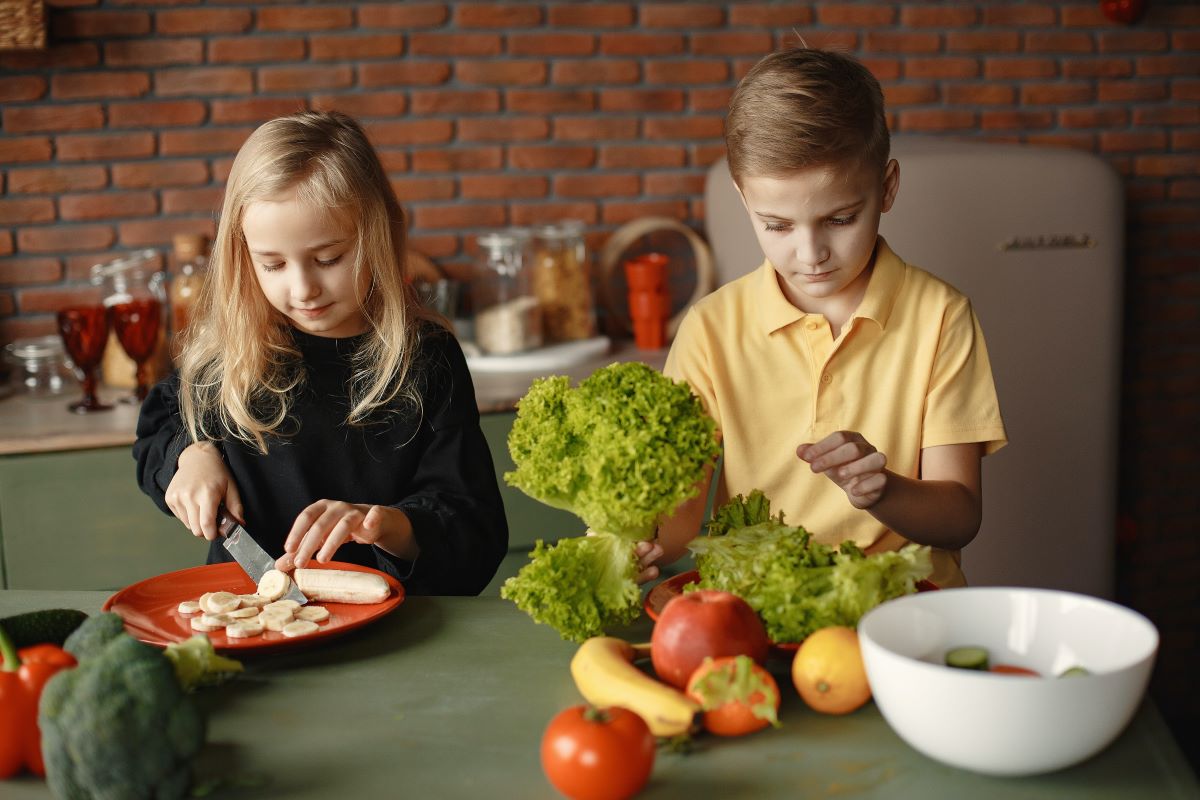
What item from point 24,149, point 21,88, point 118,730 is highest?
point 21,88

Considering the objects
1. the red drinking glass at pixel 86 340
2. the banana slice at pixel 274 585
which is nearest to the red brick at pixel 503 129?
the red drinking glass at pixel 86 340

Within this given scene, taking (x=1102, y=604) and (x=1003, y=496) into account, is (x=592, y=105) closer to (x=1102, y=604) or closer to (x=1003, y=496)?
(x=1003, y=496)

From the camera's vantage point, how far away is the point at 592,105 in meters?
3.15

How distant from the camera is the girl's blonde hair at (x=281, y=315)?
161 centimetres

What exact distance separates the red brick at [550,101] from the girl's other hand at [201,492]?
1753mm

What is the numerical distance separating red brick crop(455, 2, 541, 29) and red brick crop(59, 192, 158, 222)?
0.93 meters

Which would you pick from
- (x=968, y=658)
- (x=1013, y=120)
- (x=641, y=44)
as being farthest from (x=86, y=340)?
(x=1013, y=120)

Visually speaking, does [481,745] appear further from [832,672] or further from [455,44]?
[455,44]

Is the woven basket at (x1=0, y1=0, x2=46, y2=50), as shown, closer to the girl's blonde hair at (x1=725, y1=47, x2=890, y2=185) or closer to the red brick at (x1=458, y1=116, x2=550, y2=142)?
the red brick at (x1=458, y1=116, x2=550, y2=142)

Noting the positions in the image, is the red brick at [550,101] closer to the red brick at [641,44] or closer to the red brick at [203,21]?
the red brick at [641,44]

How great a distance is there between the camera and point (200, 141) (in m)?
3.00

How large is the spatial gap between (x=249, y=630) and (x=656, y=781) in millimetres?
479

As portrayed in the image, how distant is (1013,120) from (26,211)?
266cm

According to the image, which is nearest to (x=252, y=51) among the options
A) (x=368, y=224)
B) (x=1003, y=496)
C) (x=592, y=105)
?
(x=592, y=105)
